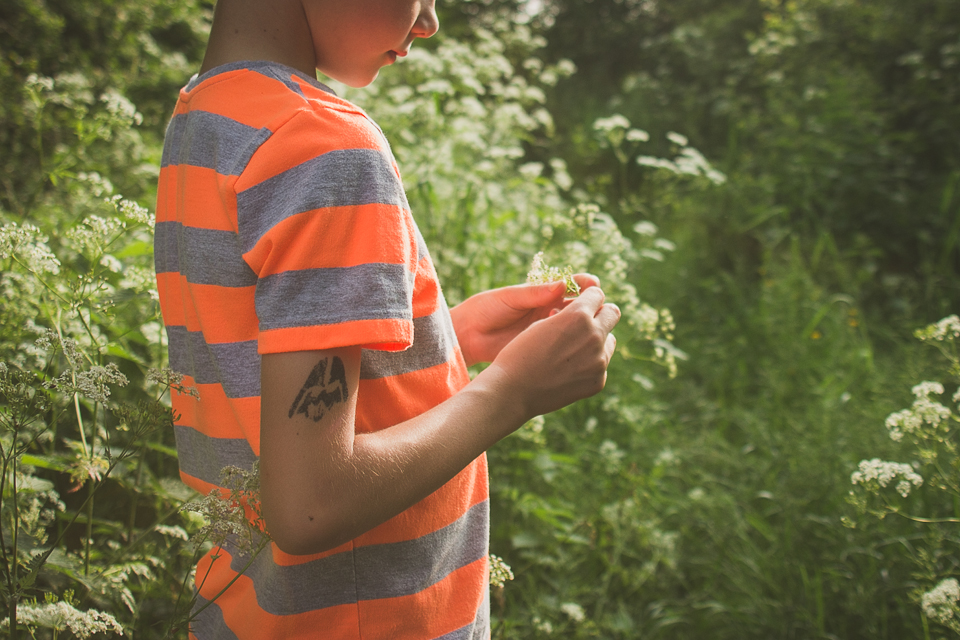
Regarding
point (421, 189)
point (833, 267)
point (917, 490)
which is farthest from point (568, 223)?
point (833, 267)

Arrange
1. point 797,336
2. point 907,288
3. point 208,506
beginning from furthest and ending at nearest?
point 907,288 → point 797,336 → point 208,506

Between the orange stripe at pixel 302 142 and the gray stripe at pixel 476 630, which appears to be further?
the gray stripe at pixel 476 630

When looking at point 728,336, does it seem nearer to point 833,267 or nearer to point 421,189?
point 833,267

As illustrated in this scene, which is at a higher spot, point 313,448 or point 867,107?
point 313,448

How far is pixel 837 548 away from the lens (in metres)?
1.96

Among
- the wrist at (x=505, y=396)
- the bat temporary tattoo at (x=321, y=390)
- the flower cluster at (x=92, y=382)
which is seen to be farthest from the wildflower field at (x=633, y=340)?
the wrist at (x=505, y=396)

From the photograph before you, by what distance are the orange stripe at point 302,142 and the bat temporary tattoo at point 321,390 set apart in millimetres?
205

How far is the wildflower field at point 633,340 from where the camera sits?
124cm

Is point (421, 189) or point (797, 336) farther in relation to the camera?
point (797, 336)

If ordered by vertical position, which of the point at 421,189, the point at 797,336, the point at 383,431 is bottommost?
the point at 797,336

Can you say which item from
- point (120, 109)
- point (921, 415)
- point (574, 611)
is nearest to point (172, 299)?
point (120, 109)

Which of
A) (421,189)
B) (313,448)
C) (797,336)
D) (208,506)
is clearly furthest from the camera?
(797,336)

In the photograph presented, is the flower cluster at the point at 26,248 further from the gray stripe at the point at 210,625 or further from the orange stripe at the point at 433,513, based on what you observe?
the orange stripe at the point at 433,513

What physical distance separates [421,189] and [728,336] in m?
2.25
